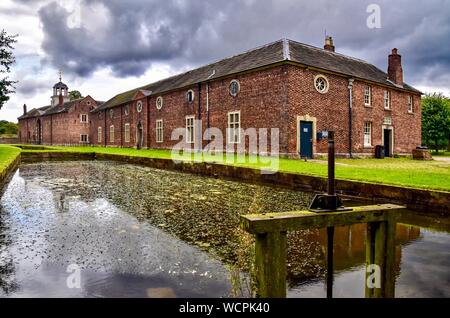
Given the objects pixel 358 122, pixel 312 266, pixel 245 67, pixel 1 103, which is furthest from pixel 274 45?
pixel 312 266

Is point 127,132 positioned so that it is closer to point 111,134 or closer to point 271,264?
point 111,134

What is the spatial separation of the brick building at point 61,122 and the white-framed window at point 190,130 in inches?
1276

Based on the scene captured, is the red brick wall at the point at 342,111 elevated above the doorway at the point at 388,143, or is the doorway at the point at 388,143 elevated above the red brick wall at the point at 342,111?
the red brick wall at the point at 342,111

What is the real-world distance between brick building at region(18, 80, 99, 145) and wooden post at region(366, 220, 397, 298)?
5550cm

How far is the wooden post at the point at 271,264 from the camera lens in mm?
3152

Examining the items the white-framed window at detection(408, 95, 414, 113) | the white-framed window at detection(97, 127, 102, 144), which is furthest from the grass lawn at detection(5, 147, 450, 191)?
the white-framed window at detection(97, 127, 102, 144)

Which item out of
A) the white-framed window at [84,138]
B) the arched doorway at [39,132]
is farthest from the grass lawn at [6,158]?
the arched doorway at [39,132]

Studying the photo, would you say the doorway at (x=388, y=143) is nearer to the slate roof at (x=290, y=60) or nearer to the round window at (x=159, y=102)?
the slate roof at (x=290, y=60)

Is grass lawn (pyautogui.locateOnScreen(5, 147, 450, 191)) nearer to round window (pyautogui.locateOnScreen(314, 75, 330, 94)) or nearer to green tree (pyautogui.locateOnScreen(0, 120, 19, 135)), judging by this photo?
round window (pyautogui.locateOnScreen(314, 75, 330, 94))

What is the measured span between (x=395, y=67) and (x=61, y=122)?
53343 millimetres
